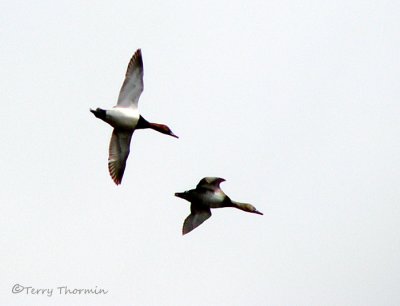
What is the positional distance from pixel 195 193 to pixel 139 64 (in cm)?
456

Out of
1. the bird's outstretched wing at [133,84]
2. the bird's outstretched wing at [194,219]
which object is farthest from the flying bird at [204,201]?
the bird's outstretched wing at [133,84]

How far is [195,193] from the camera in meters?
44.3

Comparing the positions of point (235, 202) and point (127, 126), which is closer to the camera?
point (127, 126)

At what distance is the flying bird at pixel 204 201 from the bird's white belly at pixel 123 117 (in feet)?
9.67

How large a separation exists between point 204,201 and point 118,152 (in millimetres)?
3256

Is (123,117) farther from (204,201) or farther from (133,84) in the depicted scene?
(204,201)

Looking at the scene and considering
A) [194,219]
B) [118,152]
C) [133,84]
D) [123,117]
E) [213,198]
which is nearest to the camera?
[123,117]

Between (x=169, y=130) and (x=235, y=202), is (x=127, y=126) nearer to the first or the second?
(x=169, y=130)

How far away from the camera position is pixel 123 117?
42.5 metres

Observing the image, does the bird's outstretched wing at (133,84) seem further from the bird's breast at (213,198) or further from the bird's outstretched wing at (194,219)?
the bird's outstretched wing at (194,219)

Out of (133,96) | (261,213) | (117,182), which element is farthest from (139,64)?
(261,213)

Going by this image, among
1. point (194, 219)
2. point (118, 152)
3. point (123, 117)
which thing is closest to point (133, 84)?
point (123, 117)

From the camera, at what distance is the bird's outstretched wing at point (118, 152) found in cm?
4303

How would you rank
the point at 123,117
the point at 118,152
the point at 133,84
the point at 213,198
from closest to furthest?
1. the point at 123,117
2. the point at 133,84
3. the point at 118,152
4. the point at 213,198
